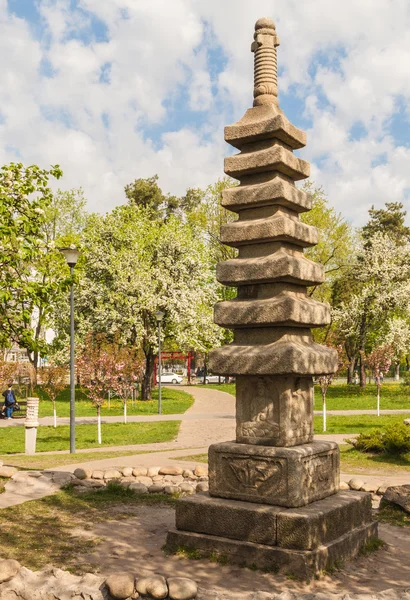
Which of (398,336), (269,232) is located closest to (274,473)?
(269,232)

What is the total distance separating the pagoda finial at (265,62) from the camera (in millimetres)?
9211

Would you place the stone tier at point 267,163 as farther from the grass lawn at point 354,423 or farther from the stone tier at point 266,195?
the grass lawn at point 354,423

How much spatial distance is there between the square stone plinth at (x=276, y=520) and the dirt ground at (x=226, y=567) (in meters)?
0.41

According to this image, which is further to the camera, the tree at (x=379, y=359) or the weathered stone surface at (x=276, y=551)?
the tree at (x=379, y=359)

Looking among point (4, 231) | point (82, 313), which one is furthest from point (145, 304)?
point (4, 231)

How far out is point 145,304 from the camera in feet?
116

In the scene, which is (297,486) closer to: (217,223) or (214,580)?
(214,580)

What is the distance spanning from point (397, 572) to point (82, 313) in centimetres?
3082

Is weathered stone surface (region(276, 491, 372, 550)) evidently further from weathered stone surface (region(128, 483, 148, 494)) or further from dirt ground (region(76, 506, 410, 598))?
weathered stone surface (region(128, 483, 148, 494))

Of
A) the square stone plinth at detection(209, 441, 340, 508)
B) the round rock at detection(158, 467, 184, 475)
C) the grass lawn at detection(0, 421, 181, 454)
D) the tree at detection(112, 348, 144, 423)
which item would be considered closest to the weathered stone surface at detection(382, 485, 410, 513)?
the square stone plinth at detection(209, 441, 340, 508)

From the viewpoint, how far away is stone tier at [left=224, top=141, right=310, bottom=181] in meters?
8.88

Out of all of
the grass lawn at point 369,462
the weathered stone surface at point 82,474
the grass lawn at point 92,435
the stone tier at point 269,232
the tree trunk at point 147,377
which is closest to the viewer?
the stone tier at point 269,232

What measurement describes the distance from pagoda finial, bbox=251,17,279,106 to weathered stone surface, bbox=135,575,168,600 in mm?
6377

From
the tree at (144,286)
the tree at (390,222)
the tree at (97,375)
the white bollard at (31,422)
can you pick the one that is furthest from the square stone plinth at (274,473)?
the tree at (390,222)
